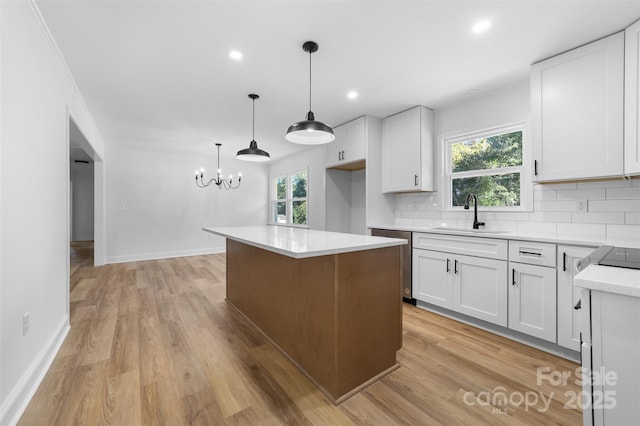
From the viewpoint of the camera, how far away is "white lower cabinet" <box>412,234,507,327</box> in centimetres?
242

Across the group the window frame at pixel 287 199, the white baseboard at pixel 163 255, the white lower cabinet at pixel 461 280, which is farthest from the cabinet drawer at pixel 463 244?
the white baseboard at pixel 163 255

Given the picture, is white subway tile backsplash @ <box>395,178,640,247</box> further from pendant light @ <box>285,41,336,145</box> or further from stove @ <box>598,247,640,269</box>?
pendant light @ <box>285,41,336,145</box>

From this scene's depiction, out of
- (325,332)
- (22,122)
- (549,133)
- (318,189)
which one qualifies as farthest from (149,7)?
(318,189)

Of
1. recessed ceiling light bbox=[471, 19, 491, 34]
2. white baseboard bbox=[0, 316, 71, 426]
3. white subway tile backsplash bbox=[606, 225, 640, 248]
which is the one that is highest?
recessed ceiling light bbox=[471, 19, 491, 34]

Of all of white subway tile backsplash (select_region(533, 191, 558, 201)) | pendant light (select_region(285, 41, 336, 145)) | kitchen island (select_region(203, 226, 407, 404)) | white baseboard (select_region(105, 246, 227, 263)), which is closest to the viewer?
kitchen island (select_region(203, 226, 407, 404))

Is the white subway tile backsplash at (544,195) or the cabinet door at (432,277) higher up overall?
the white subway tile backsplash at (544,195)

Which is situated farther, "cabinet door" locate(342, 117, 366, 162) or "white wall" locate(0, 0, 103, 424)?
"cabinet door" locate(342, 117, 366, 162)

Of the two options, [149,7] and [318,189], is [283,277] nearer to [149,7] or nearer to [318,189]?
[149,7]

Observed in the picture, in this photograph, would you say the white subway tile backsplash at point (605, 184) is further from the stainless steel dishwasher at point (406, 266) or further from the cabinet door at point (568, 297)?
the stainless steel dishwasher at point (406, 266)

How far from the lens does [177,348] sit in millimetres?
2195

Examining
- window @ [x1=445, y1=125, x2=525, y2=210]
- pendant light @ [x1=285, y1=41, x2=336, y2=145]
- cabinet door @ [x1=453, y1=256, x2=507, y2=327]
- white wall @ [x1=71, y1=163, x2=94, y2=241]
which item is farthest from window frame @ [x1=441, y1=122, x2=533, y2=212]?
white wall @ [x1=71, y1=163, x2=94, y2=241]

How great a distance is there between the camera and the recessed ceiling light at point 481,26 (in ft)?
6.28

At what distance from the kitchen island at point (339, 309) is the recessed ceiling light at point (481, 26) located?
1.65 m

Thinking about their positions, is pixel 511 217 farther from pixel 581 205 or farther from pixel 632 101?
pixel 632 101
